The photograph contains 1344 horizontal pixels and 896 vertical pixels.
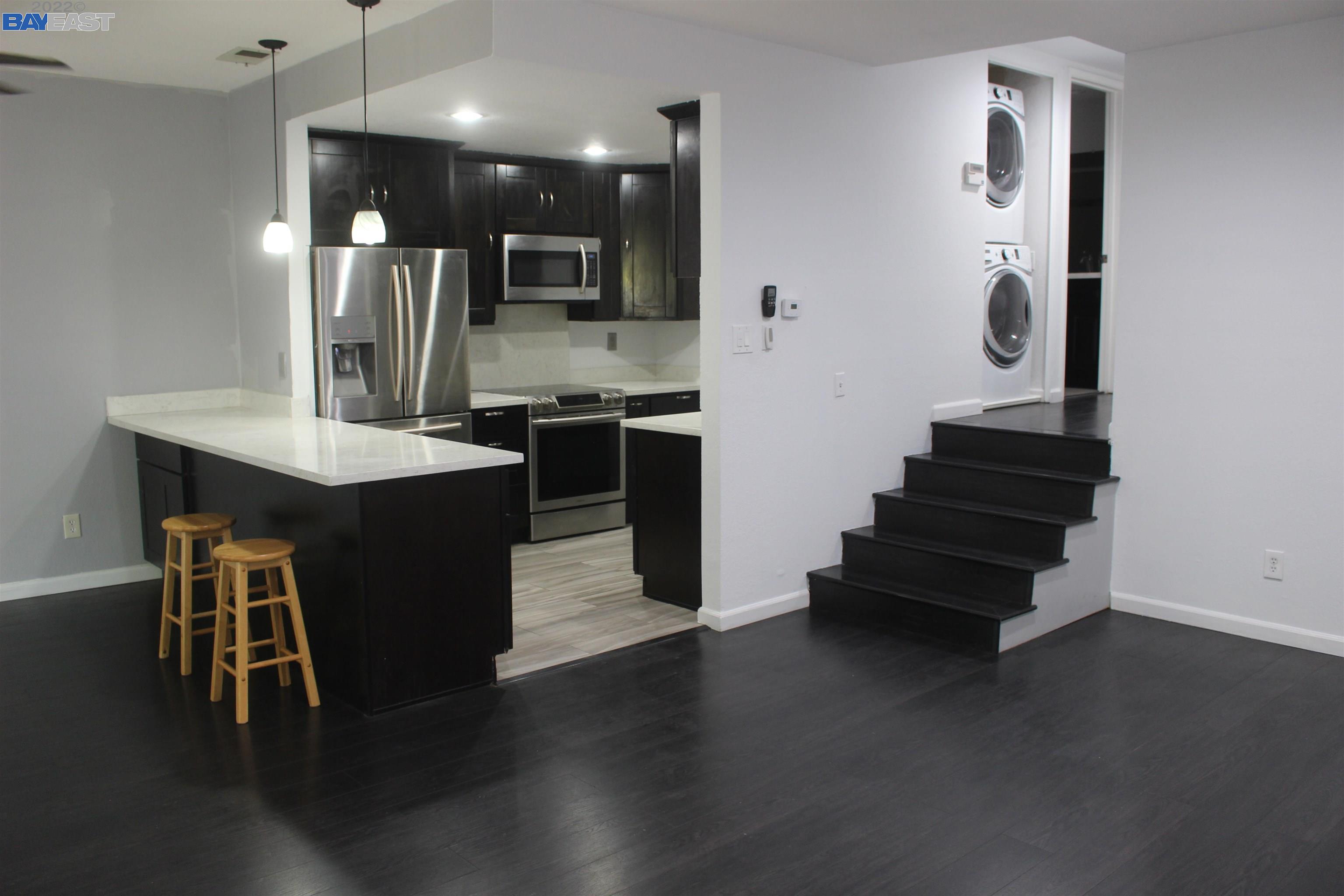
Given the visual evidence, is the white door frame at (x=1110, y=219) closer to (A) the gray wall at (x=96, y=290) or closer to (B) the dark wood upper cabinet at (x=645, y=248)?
(B) the dark wood upper cabinet at (x=645, y=248)

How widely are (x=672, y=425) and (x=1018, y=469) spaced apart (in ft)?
5.38

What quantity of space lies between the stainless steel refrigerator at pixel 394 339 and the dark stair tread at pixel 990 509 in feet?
7.47

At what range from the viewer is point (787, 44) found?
4.18 meters

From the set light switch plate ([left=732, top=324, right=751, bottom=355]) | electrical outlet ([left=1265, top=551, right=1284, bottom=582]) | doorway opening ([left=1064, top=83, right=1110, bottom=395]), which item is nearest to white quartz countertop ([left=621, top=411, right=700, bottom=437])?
light switch plate ([left=732, top=324, right=751, bottom=355])

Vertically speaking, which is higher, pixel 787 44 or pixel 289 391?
pixel 787 44

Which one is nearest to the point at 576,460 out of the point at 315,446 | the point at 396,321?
the point at 396,321

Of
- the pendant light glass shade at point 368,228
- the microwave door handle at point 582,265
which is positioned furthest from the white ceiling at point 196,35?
the microwave door handle at point 582,265

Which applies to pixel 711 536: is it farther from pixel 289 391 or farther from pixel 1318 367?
pixel 1318 367

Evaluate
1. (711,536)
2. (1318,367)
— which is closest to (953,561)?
(711,536)

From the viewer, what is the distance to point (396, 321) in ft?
16.4

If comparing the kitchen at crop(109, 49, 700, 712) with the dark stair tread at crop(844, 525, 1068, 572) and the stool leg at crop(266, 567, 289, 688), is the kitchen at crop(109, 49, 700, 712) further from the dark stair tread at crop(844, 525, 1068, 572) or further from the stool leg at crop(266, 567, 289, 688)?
the dark stair tread at crop(844, 525, 1068, 572)

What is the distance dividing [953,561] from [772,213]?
1.67 meters

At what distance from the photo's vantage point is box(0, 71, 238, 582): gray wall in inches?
184

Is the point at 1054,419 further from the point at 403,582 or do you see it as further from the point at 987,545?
the point at 403,582
